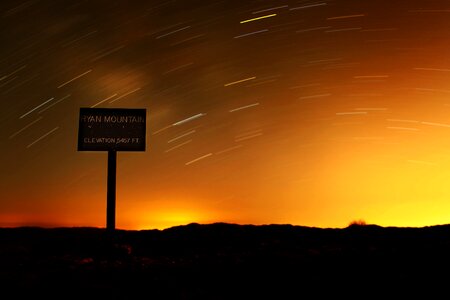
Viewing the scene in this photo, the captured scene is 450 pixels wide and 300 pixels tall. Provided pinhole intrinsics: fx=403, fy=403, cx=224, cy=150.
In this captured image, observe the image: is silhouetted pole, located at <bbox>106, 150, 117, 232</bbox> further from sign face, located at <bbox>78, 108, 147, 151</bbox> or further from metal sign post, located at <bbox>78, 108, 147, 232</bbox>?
sign face, located at <bbox>78, 108, 147, 151</bbox>

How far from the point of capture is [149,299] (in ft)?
22.5

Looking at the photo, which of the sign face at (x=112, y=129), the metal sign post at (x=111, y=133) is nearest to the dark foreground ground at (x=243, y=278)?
the metal sign post at (x=111, y=133)

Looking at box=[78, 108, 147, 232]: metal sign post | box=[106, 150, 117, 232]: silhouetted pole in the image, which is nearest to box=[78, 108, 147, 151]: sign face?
box=[78, 108, 147, 232]: metal sign post

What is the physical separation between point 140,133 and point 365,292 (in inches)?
455

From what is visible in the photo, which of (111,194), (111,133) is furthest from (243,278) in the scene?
(111,133)

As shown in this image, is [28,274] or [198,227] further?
[198,227]

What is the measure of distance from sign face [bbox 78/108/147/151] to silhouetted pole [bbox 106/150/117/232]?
0.44m

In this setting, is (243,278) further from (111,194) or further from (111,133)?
(111,133)

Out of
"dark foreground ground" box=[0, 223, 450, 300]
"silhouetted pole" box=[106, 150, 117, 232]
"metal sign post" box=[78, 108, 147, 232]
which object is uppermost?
"metal sign post" box=[78, 108, 147, 232]

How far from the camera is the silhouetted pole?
1598cm

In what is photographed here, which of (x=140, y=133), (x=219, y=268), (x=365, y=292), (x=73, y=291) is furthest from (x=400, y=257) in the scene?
(x=140, y=133)

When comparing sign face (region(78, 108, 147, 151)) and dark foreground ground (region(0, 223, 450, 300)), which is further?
sign face (region(78, 108, 147, 151))

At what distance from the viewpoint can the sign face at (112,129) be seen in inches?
634

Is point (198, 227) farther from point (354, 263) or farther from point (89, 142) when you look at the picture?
point (354, 263)
